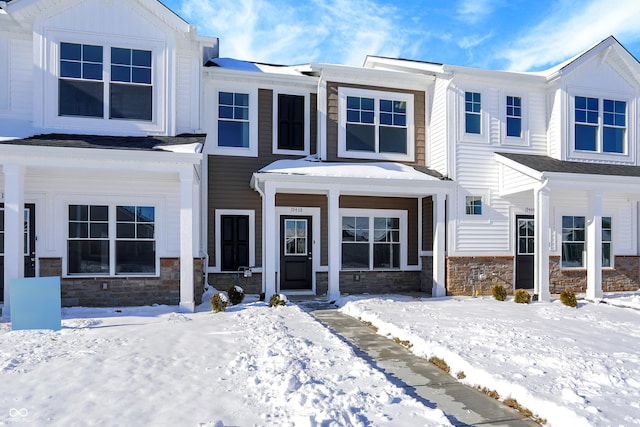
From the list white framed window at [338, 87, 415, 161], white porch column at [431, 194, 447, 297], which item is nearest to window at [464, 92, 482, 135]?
white framed window at [338, 87, 415, 161]

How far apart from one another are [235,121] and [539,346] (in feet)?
27.9

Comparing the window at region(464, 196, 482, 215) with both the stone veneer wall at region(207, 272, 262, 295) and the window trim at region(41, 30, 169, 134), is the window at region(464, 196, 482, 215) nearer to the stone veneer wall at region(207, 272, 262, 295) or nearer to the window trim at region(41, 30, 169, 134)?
the stone veneer wall at region(207, 272, 262, 295)

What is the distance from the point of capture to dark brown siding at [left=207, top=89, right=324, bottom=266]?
10.7 meters

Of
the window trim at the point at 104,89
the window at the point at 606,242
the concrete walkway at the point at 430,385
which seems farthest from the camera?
the window at the point at 606,242

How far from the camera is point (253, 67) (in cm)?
Result: 1148

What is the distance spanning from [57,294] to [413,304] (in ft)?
22.5

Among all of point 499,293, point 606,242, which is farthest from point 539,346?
point 606,242

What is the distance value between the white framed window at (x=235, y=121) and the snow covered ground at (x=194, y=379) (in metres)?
5.29

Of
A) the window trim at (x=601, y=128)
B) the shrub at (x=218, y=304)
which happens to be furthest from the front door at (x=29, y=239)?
the window trim at (x=601, y=128)

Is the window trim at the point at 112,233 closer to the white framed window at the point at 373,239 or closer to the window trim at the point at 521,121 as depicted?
the white framed window at the point at 373,239

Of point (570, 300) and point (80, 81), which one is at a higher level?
point (80, 81)

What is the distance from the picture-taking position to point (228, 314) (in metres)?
8.16

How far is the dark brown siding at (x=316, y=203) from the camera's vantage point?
11234mm

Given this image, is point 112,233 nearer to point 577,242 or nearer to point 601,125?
point 577,242
